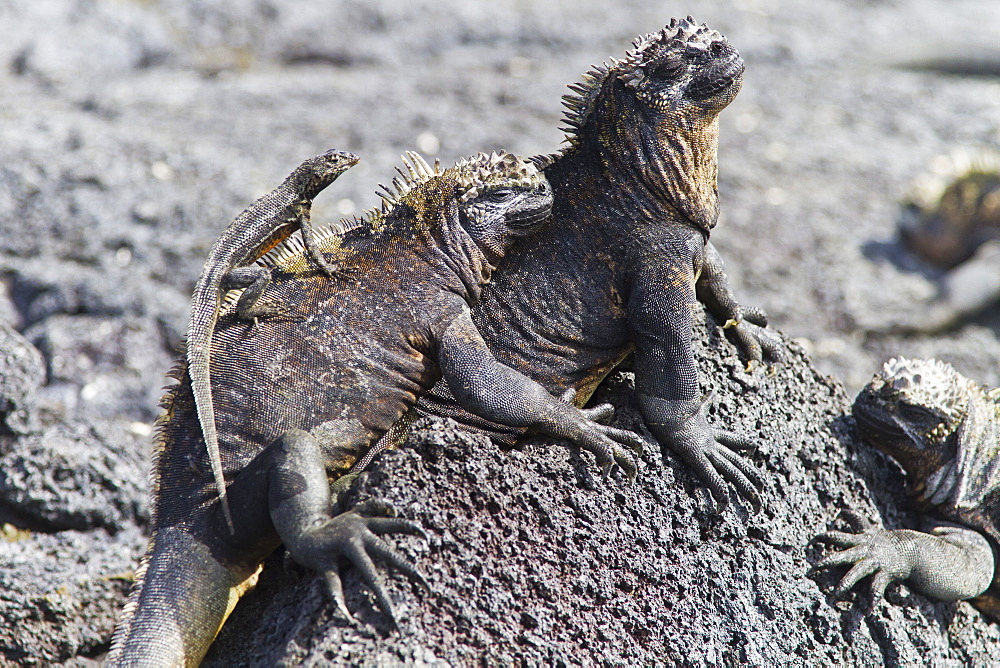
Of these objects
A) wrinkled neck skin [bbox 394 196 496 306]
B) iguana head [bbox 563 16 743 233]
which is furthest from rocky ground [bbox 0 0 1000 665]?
iguana head [bbox 563 16 743 233]

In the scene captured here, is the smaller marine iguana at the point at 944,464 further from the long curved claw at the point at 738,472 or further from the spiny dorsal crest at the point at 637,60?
the spiny dorsal crest at the point at 637,60

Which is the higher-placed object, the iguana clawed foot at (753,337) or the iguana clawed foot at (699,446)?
the iguana clawed foot at (753,337)

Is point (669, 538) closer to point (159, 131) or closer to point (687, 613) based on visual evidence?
point (687, 613)

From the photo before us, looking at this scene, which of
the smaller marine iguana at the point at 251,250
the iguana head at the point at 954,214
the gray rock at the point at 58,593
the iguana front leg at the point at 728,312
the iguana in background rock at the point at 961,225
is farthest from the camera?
the iguana head at the point at 954,214

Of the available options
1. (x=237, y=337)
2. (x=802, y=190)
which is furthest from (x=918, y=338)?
(x=237, y=337)

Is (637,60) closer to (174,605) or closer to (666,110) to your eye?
(666,110)

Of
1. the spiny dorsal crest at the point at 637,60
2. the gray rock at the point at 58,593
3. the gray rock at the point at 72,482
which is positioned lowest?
the gray rock at the point at 58,593

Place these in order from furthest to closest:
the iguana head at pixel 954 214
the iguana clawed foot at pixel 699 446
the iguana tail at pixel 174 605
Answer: the iguana head at pixel 954 214
the iguana clawed foot at pixel 699 446
the iguana tail at pixel 174 605

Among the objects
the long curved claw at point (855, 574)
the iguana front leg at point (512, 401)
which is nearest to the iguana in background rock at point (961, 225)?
the long curved claw at point (855, 574)

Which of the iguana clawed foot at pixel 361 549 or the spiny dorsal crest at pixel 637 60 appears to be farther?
the spiny dorsal crest at pixel 637 60
